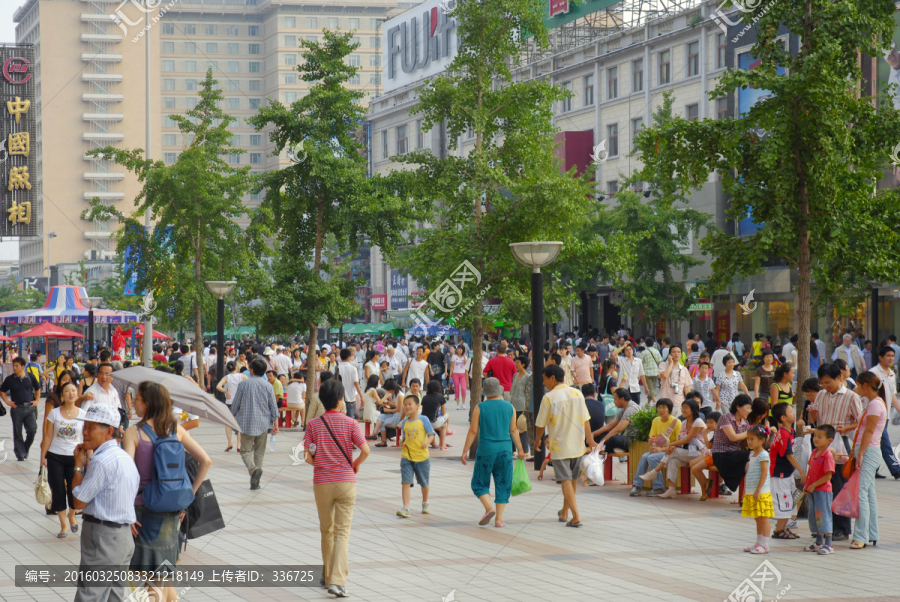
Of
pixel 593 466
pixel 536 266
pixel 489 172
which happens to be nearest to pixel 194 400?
pixel 593 466

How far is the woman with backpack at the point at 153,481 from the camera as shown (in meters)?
6.36

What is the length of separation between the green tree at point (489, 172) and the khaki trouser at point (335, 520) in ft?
28.3

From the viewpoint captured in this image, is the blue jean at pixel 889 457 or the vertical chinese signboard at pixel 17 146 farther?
the vertical chinese signboard at pixel 17 146

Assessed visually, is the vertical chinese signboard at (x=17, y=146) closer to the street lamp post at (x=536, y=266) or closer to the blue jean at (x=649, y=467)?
the street lamp post at (x=536, y=266)

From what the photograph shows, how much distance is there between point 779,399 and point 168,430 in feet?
32.5

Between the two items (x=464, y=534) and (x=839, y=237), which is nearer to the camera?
(x=464, y=534)

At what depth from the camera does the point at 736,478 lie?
12094 millimetres

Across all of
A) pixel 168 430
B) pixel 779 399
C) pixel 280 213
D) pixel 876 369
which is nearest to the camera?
pixel 168 430

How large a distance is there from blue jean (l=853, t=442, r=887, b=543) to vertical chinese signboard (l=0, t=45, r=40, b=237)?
5146 cm

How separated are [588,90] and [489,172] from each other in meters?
38.3

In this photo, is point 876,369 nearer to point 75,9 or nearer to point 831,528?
point 831,528

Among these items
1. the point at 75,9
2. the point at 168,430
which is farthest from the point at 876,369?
the point at 75,9

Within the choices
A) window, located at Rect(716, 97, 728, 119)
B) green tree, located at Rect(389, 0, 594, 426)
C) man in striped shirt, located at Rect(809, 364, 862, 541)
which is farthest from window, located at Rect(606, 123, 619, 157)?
man in striped shirt, located at Rect(809, 364, 862, 541)

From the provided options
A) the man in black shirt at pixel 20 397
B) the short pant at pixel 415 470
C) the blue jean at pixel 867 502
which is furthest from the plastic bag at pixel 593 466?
the man in black shirt at pixel 20 397
